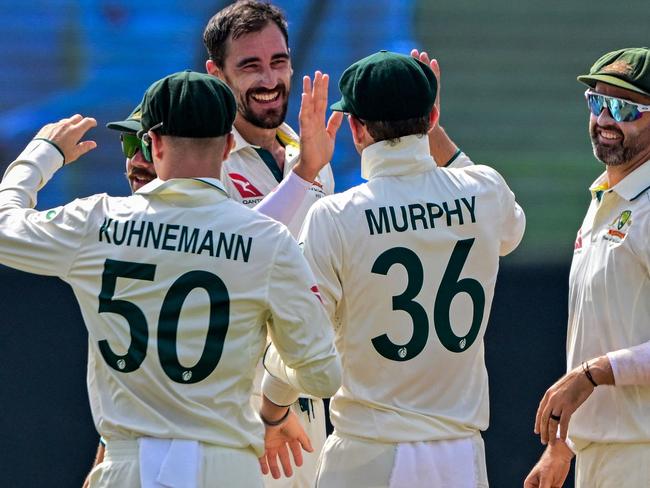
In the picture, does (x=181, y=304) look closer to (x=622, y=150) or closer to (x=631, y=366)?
(x=631, y=366)

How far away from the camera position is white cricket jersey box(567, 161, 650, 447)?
11.5ft

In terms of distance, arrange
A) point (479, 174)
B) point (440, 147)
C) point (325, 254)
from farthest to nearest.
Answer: point (440, 147) → point (479, 174) → point (325, 254)

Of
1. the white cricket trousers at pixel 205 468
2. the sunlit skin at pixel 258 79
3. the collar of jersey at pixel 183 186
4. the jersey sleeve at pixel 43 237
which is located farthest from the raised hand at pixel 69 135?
the white cricket trousers at pixel 205 468

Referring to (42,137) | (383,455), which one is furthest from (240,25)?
(383,455)

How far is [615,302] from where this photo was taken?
3531 millimetres

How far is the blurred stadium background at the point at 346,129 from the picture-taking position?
17.4 ft

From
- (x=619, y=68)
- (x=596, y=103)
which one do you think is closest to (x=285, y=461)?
→ (x=596, y=103)

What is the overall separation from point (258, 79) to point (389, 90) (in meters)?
0.81

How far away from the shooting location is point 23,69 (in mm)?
5316

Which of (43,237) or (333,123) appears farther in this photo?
(333,123)

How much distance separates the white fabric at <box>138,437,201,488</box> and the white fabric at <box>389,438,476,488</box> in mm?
568

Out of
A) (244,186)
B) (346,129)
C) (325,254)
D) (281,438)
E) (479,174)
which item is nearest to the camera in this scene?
(325,254)

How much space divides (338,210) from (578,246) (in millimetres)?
898

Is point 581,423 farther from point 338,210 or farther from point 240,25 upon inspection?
point 240,25
